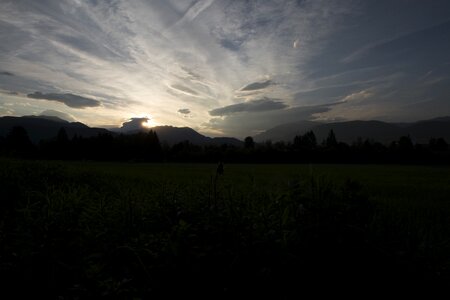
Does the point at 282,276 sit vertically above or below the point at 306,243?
below

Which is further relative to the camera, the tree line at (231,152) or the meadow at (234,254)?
the tree line at (231,152)

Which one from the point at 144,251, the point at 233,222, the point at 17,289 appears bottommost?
the point at 17,289

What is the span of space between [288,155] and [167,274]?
289ft

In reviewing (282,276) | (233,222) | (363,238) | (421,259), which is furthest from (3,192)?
(421,259)

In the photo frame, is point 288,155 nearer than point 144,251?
No

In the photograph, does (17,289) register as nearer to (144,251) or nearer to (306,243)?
(144,251)

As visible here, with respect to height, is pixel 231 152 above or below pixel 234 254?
above

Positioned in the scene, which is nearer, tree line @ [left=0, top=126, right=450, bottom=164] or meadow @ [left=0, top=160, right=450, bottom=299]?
meadow @ [left=0, top=160, right=450, bottom=299]

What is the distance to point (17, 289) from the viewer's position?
2.92 metres

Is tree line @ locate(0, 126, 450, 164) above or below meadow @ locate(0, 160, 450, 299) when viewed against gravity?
above

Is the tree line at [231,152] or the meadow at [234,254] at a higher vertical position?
the tree line at [231,152]

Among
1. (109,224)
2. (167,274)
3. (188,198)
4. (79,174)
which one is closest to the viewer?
(167,274)

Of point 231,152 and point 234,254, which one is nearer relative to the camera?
point 234,254

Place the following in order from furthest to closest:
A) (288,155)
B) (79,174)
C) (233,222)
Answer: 1. (288,155)
2. (79,174)
3. (233,222)
